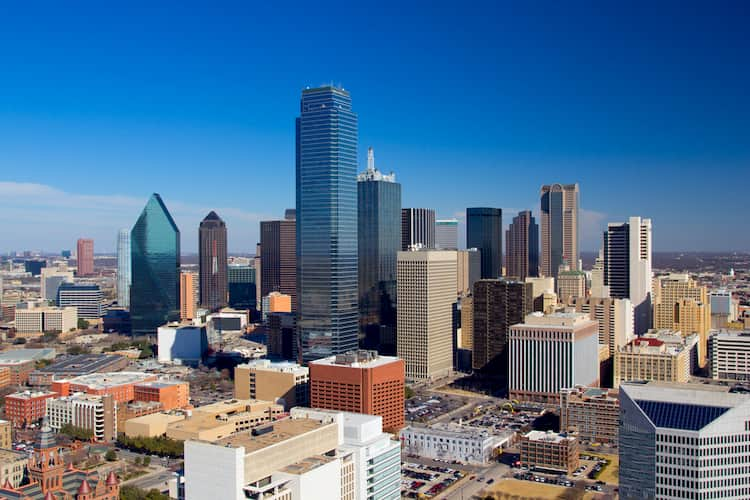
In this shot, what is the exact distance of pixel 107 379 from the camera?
2618 inches

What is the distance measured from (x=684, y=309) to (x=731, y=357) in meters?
10.7

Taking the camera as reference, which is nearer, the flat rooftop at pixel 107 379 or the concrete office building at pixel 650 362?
the concrete office building at pixel 650 362

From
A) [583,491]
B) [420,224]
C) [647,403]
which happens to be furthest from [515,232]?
[647,403]

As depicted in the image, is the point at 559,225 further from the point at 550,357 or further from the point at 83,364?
the point at 83,364

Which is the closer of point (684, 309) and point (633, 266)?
point (684, 309)

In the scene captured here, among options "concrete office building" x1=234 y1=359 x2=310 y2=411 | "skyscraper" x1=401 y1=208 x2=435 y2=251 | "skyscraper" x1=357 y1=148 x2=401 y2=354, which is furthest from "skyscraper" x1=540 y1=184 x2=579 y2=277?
"concrete office building" x1=234 y1=359 x2=310 y2=411

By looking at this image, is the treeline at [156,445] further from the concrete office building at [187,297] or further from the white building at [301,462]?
the concrete office building at [187,297]

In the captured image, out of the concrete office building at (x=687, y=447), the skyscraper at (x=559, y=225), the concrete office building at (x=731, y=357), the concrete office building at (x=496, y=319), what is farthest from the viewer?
the skyscraper at (x=559, y=225)

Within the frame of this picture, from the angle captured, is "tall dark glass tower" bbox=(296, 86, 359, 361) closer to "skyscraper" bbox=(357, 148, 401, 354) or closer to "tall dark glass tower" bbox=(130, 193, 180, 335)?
"skyscraper" bbox=(357, 148, 401, 354)

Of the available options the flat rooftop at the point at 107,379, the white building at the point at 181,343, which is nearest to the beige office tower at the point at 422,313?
the flat rooftop at the point at 107,379

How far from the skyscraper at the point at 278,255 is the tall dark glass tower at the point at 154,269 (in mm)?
17916

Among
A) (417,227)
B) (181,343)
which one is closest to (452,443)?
(181,343)

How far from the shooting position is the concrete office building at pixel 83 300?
126 meters

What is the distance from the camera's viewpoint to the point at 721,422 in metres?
28.6
